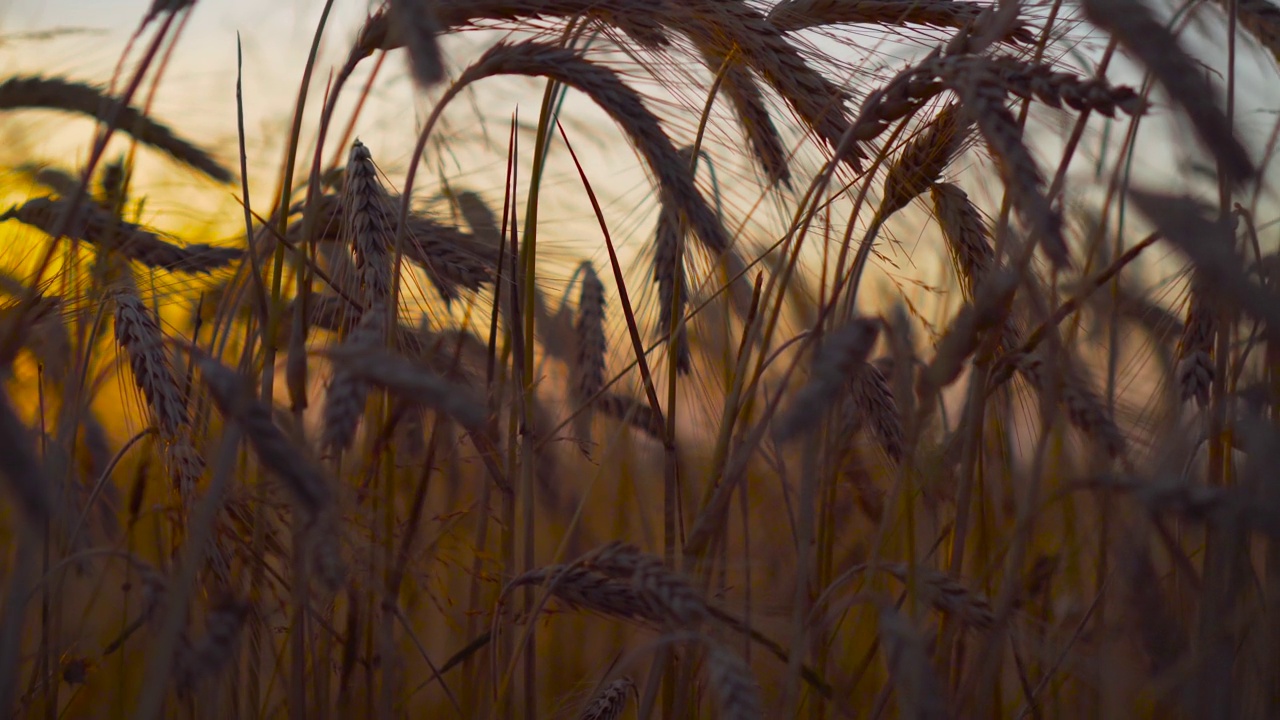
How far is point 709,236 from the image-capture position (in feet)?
4.18

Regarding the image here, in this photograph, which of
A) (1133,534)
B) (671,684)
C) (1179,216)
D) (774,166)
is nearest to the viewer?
(1179,216)

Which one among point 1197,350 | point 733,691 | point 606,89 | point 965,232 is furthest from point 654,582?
point 1197,350

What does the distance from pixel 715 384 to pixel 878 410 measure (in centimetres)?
37

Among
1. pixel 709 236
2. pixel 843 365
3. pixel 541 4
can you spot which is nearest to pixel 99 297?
pixel 541 4

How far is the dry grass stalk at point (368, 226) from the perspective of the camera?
1.40m

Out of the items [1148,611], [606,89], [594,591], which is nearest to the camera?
[1148,611]

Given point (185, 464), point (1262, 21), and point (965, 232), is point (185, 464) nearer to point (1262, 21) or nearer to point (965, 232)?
point (965, 232)

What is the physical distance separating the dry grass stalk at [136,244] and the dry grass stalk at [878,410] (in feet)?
4.36

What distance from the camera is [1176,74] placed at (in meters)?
0.81

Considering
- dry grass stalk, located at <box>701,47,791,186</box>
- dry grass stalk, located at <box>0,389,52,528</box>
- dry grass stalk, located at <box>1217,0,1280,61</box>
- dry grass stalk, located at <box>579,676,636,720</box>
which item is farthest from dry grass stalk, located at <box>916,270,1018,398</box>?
dry grass stalk, located at <box>1217,0,1280,61</box>

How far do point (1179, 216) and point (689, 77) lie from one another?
893 millimetres

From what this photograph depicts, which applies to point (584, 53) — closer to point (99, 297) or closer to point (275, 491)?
point (275, 491)

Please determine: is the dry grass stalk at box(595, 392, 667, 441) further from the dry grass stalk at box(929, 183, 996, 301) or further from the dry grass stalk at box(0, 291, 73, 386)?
the dry grass stalk at box(0, 291, 73, 386)

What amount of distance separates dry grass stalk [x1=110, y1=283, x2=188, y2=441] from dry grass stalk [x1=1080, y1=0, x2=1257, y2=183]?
1371 millimetres
